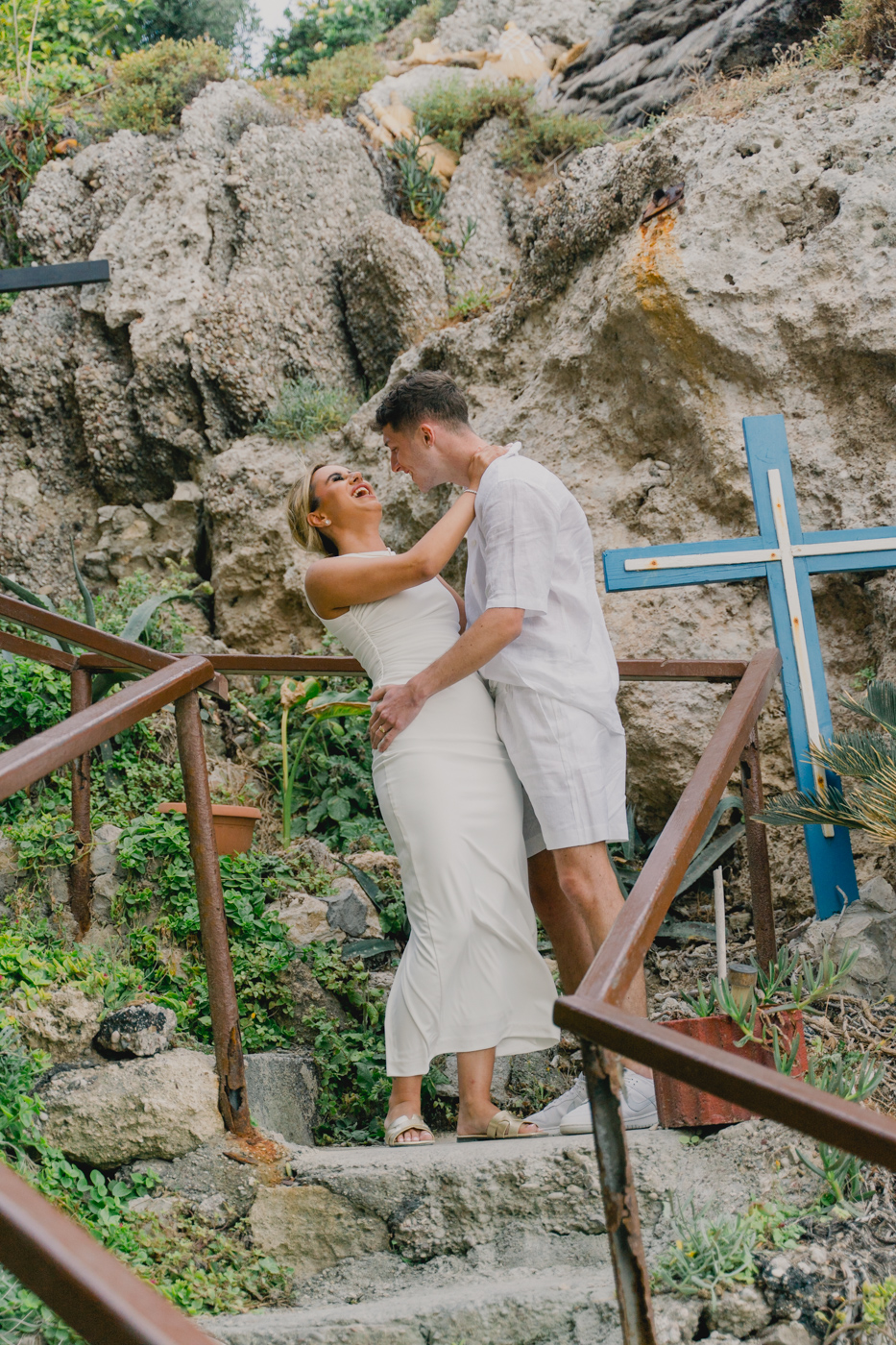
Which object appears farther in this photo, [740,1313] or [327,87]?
[327,87]

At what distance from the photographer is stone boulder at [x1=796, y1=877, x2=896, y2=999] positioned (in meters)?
2.87

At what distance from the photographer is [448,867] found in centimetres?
291

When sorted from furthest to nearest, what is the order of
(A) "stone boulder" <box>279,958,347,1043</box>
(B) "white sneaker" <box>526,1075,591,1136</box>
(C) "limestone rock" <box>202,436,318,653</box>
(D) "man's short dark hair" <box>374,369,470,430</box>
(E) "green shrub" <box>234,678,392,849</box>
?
(C) "limestone rock" <box>202,436,318,653</box>, (E) "green shrub" <box>234,678,392,849</box>, (A) "stone boulder" <box>279,958,347,1043</box>, (D) "man's short dark hair" <box>374,369,470,430</box>, (B) "white sneaker" <box>526,1075,591,1136</box>

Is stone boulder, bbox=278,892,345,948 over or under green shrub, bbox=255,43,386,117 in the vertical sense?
under

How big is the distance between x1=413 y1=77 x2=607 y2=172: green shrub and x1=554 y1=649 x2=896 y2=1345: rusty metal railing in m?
8.89

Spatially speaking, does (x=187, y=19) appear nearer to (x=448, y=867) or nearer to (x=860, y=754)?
(x=448, y=867)

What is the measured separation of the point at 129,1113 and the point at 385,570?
1.63m

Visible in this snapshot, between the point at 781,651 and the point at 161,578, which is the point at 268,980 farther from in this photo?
the point at 161,578

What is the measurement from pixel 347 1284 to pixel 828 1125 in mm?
1508

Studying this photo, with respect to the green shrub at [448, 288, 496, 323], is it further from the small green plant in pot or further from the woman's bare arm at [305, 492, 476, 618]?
the small green plant in pot

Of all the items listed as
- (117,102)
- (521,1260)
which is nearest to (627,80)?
(117,102)

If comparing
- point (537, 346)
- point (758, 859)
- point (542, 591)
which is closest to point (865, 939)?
point (758, 859)

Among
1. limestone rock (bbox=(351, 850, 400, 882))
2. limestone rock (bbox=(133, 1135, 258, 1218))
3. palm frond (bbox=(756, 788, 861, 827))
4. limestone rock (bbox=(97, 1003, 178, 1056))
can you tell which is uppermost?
palm frond (bbox=(756, 788, 861, 827))

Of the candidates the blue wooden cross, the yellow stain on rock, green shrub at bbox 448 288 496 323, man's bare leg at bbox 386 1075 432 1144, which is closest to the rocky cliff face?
the yellow stain on rock
